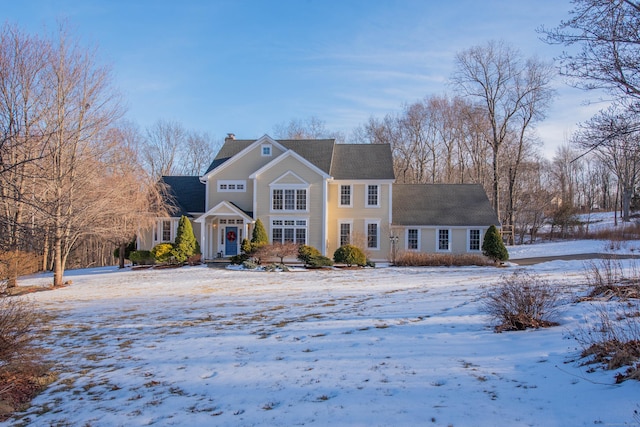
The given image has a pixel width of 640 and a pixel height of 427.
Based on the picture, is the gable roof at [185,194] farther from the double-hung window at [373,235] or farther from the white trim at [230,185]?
the double-hung window at [373,235]

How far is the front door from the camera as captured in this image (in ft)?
91.6

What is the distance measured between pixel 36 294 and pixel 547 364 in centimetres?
1726

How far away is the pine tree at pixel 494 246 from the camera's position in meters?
23.8

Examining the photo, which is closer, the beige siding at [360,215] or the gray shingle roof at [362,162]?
the beige siding at [360,215]

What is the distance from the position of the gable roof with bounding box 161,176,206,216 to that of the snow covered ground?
54.7ft

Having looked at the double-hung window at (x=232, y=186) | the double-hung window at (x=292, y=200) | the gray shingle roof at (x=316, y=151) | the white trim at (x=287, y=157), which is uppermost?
the gray shingle roof at (x=316, y=151)

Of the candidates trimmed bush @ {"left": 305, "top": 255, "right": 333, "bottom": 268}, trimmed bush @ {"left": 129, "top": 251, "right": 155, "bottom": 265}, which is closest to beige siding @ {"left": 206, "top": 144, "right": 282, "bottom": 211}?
trimmed bush @ {"left": 129, "top": 251, "right": 155, "bottom": 265}

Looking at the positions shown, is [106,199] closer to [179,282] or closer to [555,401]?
[179,282]

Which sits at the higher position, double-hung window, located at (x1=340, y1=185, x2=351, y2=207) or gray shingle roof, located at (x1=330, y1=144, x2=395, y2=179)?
gray shingle roof, located at (x1=330, y1=144, x2=395, y2=179)

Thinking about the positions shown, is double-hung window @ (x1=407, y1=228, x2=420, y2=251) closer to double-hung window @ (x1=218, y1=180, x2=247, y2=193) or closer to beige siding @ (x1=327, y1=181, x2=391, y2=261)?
beige siding @ (x1=327, y1=181, x2=391, y2=261)

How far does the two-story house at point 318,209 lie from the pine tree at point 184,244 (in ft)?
4.33

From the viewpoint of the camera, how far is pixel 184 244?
2425 centimetres

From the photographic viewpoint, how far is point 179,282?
714 inches

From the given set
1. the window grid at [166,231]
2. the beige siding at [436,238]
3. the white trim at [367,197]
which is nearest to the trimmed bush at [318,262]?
the white trim at [367,197]
